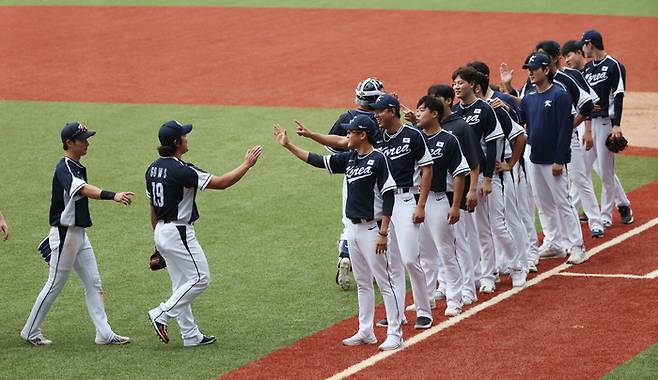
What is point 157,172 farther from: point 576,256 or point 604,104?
point 604,104

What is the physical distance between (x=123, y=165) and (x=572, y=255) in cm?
662

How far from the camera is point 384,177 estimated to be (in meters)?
8.24

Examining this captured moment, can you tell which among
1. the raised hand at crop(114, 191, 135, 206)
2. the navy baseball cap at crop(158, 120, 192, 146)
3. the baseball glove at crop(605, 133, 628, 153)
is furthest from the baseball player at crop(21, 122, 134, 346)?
the baseball glove at crop(605, 133, 628, 153)

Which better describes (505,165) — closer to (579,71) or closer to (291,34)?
(579,71)

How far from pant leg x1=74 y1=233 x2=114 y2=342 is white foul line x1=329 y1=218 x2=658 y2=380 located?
76.8 inches

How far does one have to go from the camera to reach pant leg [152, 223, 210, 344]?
334 inches

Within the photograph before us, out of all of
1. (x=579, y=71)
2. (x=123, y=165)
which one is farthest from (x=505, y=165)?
(x=123, y=165)

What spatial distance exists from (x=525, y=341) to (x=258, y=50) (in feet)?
43.3

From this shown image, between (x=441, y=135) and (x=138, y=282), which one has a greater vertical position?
(x=441, y=135)

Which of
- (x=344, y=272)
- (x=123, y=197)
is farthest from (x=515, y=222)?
(x=123, y=197)

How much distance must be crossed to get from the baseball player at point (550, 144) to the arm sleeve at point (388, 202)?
2767 millimetres

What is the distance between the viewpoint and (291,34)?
72.3 feet

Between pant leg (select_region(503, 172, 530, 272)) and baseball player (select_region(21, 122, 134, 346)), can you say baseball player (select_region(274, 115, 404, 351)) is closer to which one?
baseball player (select_region(21, 122, 134, 346))

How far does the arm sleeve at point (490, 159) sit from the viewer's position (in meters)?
9.62
